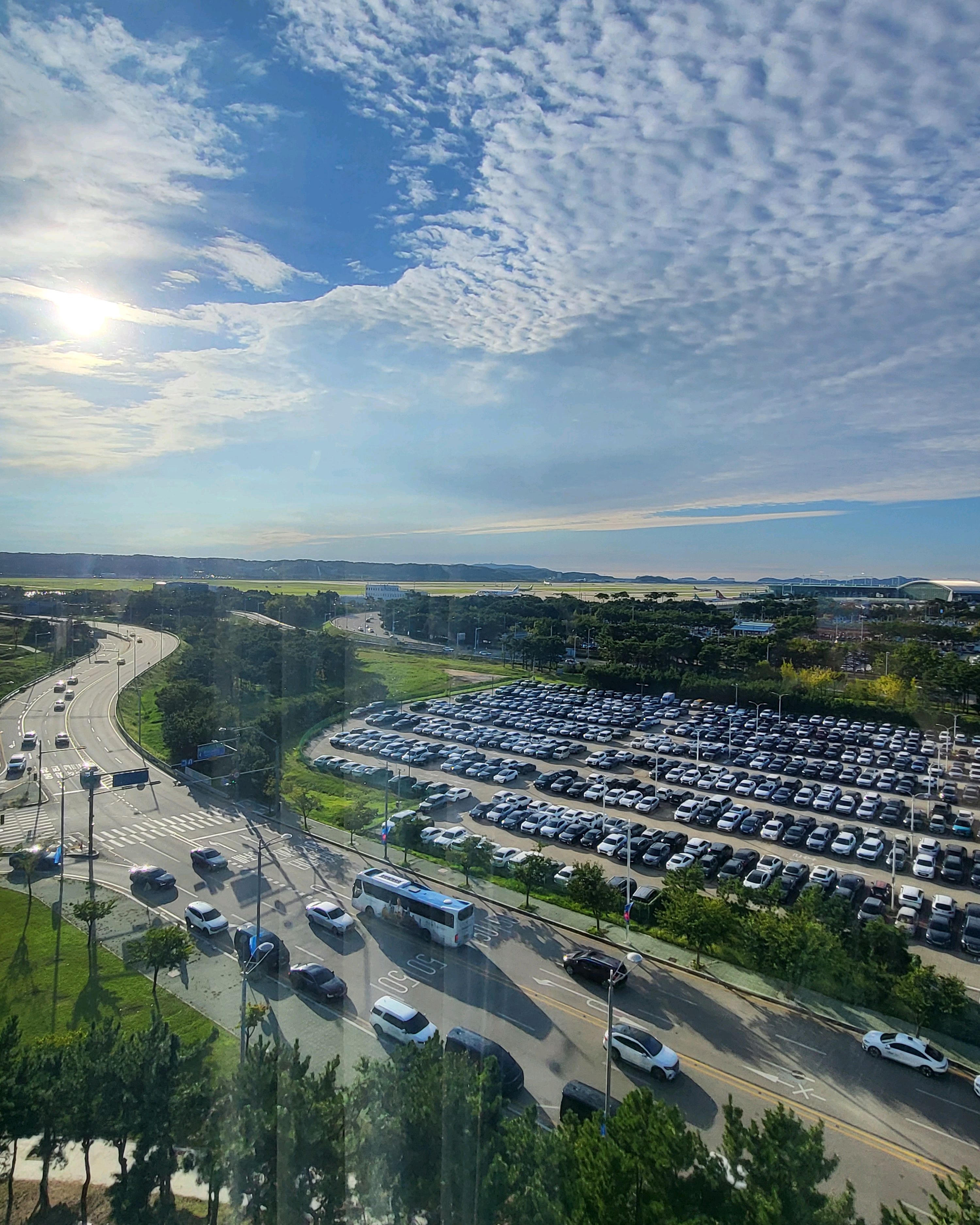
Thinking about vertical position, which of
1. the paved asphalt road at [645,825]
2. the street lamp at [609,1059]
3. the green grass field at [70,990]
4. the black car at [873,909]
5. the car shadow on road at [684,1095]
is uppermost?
the street lamp at [609,1059]

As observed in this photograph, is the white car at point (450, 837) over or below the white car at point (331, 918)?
below

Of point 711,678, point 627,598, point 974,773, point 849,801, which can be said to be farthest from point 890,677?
point 627,598

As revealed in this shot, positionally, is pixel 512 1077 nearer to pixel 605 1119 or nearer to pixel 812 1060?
pixel 605 1119

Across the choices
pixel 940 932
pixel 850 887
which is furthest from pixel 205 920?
pixel 940 932

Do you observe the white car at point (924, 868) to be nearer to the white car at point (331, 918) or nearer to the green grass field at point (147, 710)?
the white car at point (331, 918)

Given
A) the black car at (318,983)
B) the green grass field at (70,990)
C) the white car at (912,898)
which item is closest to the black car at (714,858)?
the white car at (912,898)

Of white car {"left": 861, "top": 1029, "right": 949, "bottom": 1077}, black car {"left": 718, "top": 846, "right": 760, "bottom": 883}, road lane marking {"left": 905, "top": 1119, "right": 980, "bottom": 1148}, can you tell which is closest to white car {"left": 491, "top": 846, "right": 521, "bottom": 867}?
black car {"left": 718, "top": 846, "right": 760, "bottom": 883}

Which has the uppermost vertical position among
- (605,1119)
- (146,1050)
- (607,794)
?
(146,1050)
